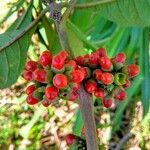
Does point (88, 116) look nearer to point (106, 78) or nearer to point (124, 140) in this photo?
point (106, 78)

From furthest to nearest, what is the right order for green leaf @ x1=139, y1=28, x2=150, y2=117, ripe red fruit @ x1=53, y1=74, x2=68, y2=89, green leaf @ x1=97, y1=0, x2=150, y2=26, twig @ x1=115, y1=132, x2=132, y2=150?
twig @ x1=115, y1=132, x2=132, y2=150 < green leaf @ x1=139, y1=28, x2=150, y2=117 < green leaf @ x1=97, y1=0, x2=150, y2=26 < ripe red fruit @ x1=53, y1=74, x2=68, y2=89

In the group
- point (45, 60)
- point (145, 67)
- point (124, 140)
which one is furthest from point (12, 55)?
point (124, 140)

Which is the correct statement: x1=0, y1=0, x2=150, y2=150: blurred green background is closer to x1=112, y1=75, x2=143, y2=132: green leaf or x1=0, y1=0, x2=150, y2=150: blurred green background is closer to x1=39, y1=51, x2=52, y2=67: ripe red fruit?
x1=112, y1=75, x2=143, y2=132: green leaf

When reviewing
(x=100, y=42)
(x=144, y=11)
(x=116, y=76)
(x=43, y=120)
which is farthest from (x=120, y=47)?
(x=116, y=76)

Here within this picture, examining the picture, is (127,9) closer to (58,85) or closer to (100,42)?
(58,85)

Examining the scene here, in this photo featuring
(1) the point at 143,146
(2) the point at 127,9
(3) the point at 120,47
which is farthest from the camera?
(1) the point at 143,146

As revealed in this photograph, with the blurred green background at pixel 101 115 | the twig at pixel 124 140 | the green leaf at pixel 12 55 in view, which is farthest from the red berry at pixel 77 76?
the twig at pixel 124 140

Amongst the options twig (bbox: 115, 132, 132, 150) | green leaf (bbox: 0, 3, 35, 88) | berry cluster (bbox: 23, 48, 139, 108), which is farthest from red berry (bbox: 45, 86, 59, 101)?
twig (bbox: 115, 132, 132, 150)
